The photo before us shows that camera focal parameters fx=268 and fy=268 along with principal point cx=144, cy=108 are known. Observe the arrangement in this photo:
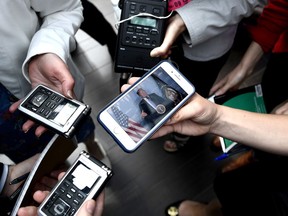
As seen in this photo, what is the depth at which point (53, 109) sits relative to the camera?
0.64 meters

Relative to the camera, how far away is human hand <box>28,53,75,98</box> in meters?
0.62

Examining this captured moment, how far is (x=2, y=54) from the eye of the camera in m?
0.59

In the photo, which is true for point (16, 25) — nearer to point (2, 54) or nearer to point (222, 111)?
point (2, 54)

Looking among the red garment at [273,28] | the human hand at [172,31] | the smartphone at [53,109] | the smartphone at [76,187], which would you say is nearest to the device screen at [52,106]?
the smartphone at [53,109]

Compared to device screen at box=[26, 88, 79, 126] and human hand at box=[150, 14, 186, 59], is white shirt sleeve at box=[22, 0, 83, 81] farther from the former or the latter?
human hand at box=[150, 14, 186, 59]

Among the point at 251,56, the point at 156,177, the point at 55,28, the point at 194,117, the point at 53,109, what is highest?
the point at 55,28

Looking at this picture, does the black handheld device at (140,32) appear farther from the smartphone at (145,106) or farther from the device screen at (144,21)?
the smartphone at (145,106)

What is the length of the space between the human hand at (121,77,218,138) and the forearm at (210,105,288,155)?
0.9 inches

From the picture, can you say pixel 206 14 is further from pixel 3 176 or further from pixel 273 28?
pixel 3 176

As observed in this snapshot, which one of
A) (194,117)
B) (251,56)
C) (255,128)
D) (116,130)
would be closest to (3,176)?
(116,130)

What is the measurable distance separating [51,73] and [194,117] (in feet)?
1.16

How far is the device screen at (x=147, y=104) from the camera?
0.55 m

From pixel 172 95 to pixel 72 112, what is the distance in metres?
0.24

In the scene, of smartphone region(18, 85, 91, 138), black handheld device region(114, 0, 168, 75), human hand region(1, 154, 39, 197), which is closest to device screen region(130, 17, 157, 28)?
black handheld device region(114, 0, 168, 75)
